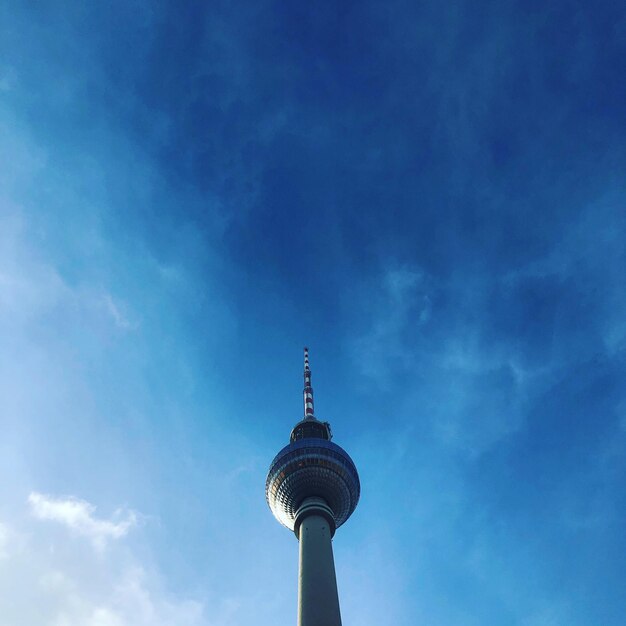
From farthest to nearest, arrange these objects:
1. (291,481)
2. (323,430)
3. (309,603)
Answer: (323,430)
(291,481)
(309,603)

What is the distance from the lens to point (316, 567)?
71.9m

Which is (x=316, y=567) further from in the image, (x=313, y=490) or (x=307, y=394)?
(x=307, y=394)

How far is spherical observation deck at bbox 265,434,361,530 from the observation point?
8625 cm

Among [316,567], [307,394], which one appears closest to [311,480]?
[316,567]

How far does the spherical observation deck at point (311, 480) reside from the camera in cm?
8625

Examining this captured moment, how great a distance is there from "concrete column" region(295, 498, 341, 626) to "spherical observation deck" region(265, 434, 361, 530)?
207 cm

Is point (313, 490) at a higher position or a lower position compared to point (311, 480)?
lower

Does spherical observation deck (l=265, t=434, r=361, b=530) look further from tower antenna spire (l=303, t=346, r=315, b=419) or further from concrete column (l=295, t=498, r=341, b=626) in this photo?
tower antenna spire (l=303, t=346, r=315, b=419)

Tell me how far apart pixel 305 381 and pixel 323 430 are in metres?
22.6

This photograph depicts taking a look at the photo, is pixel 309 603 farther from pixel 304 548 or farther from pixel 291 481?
pixel 291 481

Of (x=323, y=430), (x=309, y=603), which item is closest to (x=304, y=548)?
(x=309, y=603)

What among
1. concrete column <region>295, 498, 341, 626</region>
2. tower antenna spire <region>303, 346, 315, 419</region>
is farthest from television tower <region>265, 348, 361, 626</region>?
tower antenna spire <region>303, 346, 315, 419</region>

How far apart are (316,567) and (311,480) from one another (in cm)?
1576

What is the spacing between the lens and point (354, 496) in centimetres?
8944
